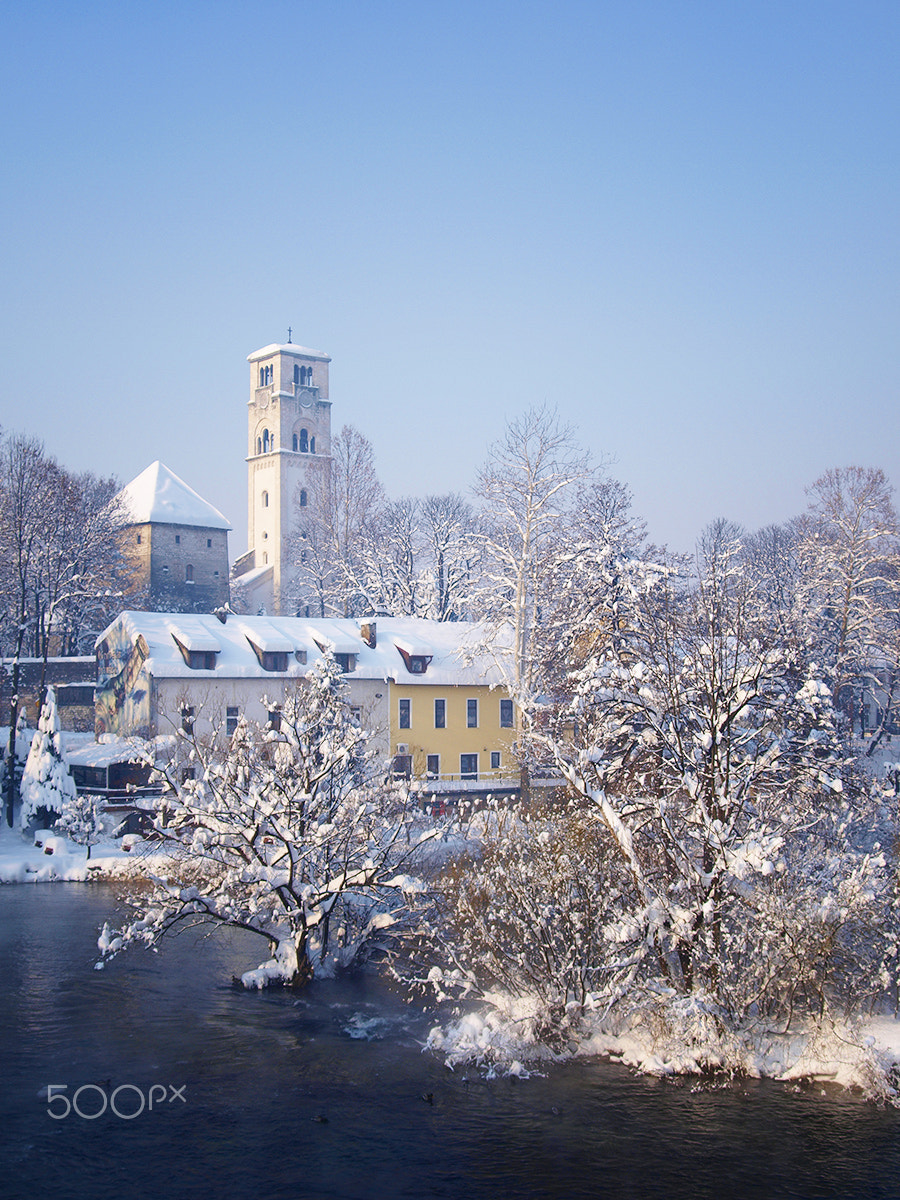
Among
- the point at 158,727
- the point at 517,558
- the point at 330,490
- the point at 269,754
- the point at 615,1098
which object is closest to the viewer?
the point at 615,1098

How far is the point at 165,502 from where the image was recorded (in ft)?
211

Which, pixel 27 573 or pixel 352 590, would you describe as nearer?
pixel 27 573

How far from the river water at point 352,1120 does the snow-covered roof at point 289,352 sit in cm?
6498

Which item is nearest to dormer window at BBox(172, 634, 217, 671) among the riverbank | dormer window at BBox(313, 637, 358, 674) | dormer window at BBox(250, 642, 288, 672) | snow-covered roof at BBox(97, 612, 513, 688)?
snow-covered roof at BBox(97, 612, 513, 688)

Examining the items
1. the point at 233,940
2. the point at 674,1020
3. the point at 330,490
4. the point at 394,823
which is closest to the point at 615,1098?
the point at 674,1020

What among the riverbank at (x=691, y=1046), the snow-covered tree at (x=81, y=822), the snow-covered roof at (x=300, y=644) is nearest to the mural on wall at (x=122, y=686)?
the snow-covered roof at (x=300, y=644)

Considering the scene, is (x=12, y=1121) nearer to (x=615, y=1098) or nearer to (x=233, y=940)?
(x=615, y=1098)

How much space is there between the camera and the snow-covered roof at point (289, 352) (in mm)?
77750

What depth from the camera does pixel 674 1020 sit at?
14.8 metres

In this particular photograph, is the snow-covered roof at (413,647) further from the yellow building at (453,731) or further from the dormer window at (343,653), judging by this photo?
the dormer window at (343,653)

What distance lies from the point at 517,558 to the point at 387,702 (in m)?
9.95

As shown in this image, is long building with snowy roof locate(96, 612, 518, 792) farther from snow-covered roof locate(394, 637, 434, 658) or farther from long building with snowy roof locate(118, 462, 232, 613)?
long building with snowy roof locate(118, 462, 232, 613)

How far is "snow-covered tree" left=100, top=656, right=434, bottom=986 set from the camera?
682 inches

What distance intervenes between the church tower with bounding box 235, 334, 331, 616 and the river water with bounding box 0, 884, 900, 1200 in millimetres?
54332
